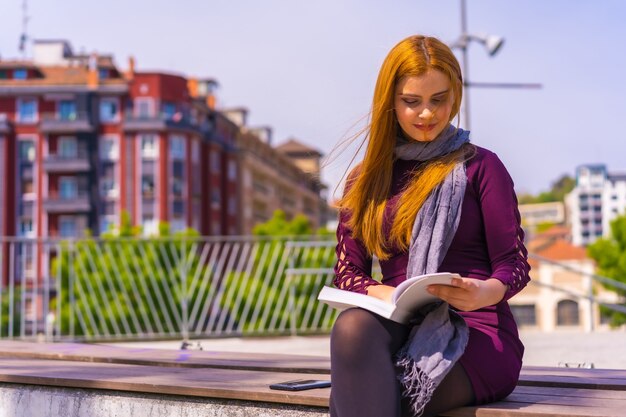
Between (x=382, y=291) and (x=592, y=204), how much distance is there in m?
154

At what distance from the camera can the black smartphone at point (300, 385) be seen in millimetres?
2514

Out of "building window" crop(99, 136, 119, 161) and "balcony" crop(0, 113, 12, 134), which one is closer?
"balcony" crop(0, 113, 12, 134)

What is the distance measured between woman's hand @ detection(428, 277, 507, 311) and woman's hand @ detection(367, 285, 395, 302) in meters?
0.21

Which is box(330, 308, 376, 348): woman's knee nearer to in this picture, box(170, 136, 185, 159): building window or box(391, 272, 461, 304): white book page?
box(391, 272, 461, 304): white book page

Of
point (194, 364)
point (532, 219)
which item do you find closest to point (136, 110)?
point (194, 364)

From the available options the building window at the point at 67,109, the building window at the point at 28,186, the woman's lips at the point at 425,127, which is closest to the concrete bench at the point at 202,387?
the woman's lips at the point at 425,127

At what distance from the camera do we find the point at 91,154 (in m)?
54.8

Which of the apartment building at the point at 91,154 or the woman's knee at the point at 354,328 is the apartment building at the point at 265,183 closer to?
the apartment building at the point at 91,154

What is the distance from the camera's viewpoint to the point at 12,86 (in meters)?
54.9

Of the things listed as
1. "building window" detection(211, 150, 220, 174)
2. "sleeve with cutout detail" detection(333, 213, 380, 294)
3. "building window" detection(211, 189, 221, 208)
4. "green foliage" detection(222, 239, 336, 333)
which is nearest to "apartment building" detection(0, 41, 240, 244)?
"building window" detection(211, 189, 221, 208)

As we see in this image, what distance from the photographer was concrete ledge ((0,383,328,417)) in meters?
2.55

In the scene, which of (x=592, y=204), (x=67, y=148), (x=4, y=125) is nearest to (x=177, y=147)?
(x=67, y=148)

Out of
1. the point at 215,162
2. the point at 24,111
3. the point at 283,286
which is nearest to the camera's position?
the point at 283,286

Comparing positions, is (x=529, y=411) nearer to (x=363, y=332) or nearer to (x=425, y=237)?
(x=363, y=332)
